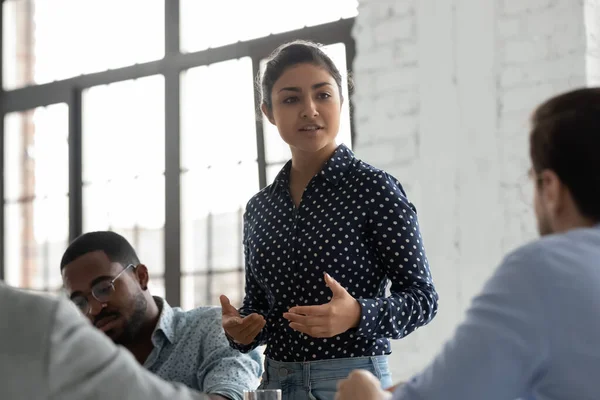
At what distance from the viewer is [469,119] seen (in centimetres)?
280

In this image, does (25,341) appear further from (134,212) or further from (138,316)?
(134,212)

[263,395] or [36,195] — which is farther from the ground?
[36,195]

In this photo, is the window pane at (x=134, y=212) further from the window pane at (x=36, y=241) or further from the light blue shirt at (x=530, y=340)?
the light blue shirt at (x=530, y=340)

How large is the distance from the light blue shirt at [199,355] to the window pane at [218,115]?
1.43m

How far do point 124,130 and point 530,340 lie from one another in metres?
3.22

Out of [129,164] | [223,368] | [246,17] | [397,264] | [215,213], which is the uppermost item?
[246,17]

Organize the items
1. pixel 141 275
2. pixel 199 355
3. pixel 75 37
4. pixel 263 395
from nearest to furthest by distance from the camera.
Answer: pixel 263 395
pixel 199 355
pixel 141 275
pixel 75 37

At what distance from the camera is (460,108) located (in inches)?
111

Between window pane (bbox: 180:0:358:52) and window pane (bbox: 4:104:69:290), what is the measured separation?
0.79 meters

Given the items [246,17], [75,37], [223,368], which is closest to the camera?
[223,368]

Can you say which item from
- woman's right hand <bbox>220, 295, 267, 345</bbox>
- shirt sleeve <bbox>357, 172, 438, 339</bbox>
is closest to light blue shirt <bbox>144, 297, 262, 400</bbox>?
woman's right hand <bbox>220, 295, 267, 345</bbox>

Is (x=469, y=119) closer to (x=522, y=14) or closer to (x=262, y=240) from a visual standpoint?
(x=522, y=14)

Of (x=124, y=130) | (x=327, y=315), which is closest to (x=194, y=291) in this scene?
(x=124, y=130)

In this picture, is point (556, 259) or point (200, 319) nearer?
point (556, 259)
